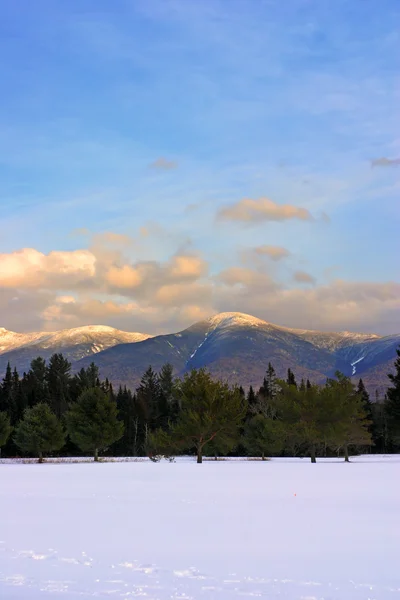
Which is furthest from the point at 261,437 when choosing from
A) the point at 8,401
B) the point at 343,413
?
the point at 8,401

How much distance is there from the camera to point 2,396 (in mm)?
123812

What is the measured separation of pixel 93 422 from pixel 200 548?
247ft

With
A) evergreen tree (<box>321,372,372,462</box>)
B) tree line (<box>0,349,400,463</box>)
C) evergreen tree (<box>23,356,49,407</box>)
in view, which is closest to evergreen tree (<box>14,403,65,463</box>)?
tree line (<box>0,349,400,463</box>)

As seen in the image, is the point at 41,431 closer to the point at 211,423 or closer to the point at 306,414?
the point at 211,423

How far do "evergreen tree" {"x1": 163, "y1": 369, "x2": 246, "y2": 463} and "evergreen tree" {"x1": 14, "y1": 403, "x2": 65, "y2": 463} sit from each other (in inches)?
812

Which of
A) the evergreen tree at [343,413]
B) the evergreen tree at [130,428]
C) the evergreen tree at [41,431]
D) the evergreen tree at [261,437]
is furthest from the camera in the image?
the evergreen tree at [130,428]

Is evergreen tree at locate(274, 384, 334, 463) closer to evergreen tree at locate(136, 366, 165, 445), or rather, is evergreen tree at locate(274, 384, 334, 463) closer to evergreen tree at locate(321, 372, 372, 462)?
evergreen tree at locate(321, 372, 372, 462)

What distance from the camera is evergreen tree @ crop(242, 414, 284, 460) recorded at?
87750 mm

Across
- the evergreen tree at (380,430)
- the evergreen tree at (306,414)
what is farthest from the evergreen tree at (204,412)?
the evergreen tree at (380,430)

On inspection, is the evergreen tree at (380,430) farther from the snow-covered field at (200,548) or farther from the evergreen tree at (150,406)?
the snow-covered field at (200,548)

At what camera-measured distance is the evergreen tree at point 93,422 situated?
88.0 metres

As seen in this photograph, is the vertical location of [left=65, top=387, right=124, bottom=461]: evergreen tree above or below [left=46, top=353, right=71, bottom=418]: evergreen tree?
below

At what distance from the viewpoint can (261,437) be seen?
296ft

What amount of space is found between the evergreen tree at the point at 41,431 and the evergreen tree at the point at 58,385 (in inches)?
884
